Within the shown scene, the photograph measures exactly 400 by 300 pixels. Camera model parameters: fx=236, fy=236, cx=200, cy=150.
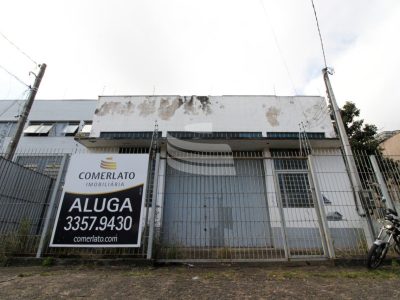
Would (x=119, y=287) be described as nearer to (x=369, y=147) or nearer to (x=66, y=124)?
(x=66, y=124)

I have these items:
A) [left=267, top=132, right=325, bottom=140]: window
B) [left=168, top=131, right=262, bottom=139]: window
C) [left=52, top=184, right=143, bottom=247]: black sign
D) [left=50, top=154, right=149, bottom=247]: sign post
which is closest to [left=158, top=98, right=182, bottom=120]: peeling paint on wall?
[left=168, top=131, right=262, bottom=139]: window

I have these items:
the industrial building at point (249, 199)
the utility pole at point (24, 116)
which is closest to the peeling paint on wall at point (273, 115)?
the industrial building at point (249, 199)

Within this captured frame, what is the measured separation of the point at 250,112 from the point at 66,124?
10409mm

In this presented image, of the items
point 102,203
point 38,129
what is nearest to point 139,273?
point 102,203

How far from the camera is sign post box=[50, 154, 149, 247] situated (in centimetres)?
470

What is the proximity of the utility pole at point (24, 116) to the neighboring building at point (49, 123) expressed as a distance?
3.51 meters

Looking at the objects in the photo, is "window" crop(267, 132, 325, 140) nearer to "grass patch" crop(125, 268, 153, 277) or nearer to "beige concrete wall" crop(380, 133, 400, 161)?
"grass patch" crop(125, 268, 153, 277)

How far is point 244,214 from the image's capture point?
5082 millimetres

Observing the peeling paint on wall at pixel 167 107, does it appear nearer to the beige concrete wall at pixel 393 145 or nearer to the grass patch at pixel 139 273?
the grass patch at pixel 139 273

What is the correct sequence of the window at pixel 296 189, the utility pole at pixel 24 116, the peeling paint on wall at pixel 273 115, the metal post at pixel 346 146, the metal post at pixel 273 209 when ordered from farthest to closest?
1. the peeling paint on wall at pixel 273 115
2. the utility pole at pixel 24 116
3. the metal post at pixel 346 146
4. the window at pixel 296 189
5. the metal post at pixel 273 209

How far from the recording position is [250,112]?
10398mm

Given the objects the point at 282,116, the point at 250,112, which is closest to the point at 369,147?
the point at 282,116

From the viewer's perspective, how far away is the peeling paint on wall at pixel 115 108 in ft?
34.2

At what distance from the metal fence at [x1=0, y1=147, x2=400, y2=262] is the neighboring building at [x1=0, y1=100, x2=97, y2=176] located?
295 inches
